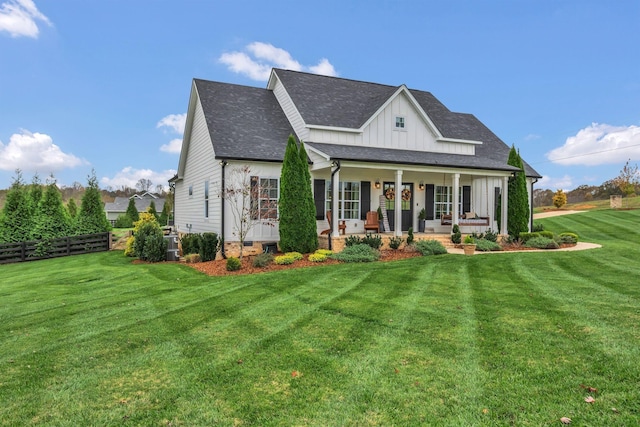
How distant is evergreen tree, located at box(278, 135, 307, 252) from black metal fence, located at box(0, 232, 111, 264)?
10.9 m

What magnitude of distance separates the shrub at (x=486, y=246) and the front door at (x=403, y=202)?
135 inches

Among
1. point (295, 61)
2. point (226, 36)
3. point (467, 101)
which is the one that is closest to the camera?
point (226, 36)

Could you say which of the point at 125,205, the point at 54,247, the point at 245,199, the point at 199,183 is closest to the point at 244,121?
the point at 199,183

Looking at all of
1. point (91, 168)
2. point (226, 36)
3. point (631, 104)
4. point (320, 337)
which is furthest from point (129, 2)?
point (631, 104)

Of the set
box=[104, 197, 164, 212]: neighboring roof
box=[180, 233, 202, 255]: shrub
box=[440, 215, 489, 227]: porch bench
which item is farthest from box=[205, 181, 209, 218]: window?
box=[104, 197, 164, 212]: neighboring roof

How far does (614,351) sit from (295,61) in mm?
25985

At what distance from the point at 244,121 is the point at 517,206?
12.2 m

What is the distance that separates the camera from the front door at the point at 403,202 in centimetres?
1653

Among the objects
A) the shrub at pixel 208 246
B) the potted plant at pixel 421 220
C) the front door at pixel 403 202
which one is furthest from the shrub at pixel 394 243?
the shrub at pixel 208 246

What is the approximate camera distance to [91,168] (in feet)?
62.5

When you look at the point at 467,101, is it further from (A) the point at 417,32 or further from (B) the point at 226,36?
(B) the point at 226,36

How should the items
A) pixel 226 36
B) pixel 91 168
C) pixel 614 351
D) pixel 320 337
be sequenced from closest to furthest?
pixel 614 351 < pixel 320 337 < pixel 226 36 < pixel 91 168

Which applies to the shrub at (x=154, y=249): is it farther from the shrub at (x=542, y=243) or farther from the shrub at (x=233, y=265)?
the shrub at (x=542, y=243)

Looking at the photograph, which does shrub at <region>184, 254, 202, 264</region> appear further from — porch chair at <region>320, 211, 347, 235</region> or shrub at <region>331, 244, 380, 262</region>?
shrub at <region>331, 244, 380, 262</region>
